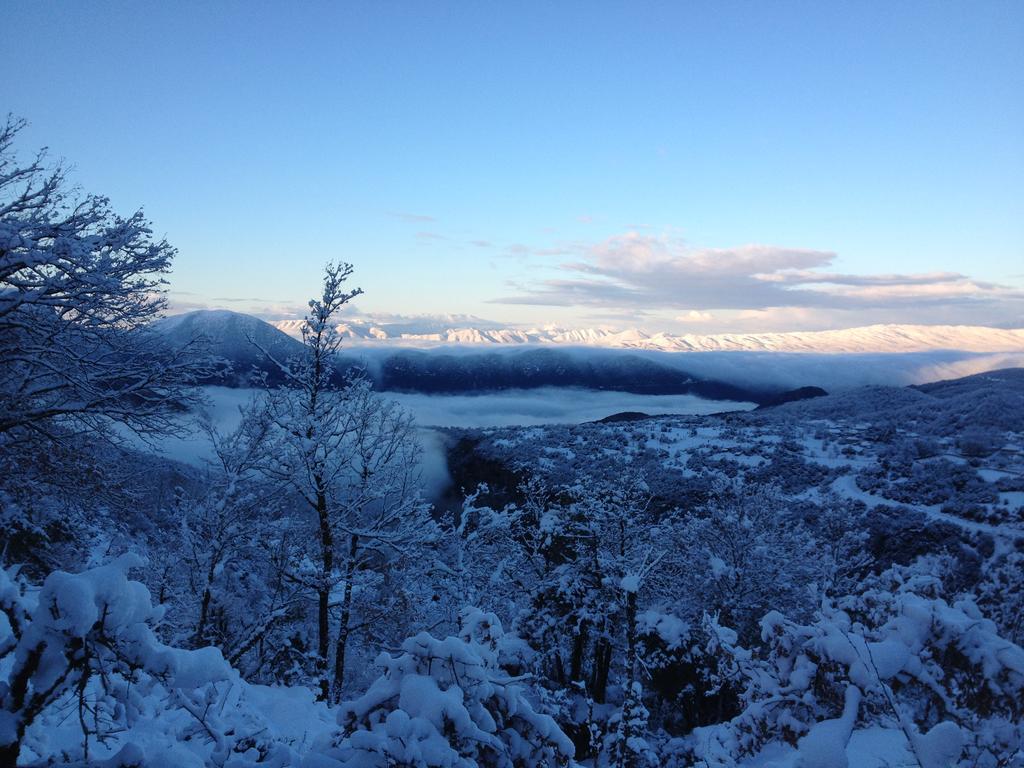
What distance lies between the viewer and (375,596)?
1323 cm

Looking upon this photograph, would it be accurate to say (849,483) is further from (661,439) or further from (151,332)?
(151,332)

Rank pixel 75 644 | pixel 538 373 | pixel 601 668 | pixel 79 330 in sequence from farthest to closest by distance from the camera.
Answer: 1. pixel 538 373
2. pixel 601 668
3. pixel 79 330
4. pixel 75 644

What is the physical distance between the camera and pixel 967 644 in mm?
3518

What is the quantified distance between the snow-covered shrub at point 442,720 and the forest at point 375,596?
1cm

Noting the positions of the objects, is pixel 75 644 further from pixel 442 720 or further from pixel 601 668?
pixel 601 668

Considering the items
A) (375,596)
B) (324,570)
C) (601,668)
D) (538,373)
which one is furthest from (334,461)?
(538,373)

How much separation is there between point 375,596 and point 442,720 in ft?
37.7

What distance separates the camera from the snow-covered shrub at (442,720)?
2.62 meters

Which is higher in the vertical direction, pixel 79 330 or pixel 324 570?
pixel 79 330

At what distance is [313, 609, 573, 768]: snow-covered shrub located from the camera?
2.62m

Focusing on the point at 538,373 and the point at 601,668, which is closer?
the point at 601,668

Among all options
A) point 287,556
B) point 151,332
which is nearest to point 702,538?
point 287,556

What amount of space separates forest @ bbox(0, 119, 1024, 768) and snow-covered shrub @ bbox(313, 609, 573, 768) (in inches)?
0.6

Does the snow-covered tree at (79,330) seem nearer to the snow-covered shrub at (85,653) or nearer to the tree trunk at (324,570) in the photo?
the tree trunk at (324,570)
